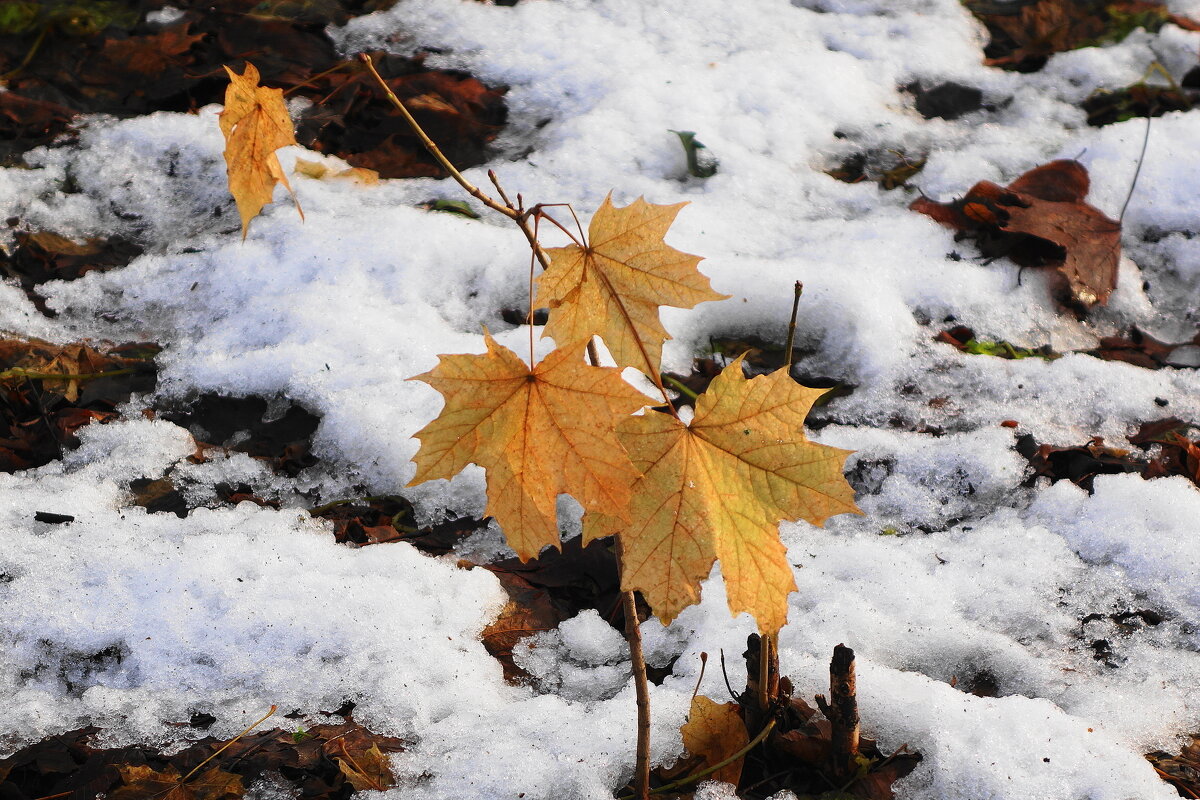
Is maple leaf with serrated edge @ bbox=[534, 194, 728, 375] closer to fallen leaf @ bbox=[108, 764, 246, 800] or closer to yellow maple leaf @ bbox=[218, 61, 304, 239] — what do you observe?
yellow maple leaf @ bbox=[218, 61, 304, 239]

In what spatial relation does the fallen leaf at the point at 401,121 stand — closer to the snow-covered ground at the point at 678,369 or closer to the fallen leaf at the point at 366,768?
the snow-covered ground at the point at 678,369

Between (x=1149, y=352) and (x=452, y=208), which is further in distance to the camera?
(x=452, y=208)

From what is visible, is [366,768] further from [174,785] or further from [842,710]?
[842,710]

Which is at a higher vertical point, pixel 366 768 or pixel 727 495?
pixel 727 495

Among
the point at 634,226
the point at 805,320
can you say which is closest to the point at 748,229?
the point at 805,320

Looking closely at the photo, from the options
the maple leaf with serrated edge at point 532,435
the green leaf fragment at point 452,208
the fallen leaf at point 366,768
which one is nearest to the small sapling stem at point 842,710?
the maple leaf with serrated edge at point 532,435

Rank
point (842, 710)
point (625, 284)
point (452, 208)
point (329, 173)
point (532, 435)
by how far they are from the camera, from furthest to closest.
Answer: point (329, 173) < point (452, 208) < point (842, 710) < point (625, 284) < point (532, 435)

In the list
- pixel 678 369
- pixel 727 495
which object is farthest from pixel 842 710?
pixel 678 369
